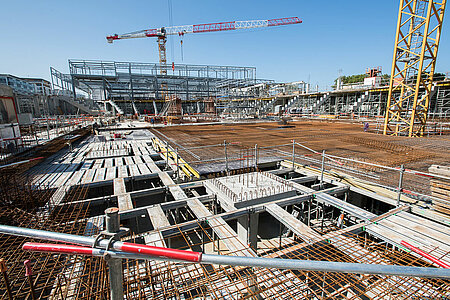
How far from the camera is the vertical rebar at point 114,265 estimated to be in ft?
5.20

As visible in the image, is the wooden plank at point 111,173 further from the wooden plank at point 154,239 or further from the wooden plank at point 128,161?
the wooden plank at point 154,239

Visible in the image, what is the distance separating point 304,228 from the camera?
466 cm

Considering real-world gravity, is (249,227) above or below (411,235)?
below

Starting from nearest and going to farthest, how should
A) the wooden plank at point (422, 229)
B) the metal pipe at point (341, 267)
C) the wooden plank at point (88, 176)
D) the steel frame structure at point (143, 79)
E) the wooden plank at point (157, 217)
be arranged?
1. the metal pipe at point (341, 267)
2. the wooden plank at point (422, 229)
3. the wooden plank at point (157, 217)
4. the wooden plank at point (88, 176)
5. the steel frame structure at point (143, 79)

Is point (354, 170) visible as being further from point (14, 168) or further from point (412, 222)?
point (14, 168)

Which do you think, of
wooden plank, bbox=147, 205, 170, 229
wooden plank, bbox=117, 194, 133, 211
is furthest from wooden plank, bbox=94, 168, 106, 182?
wooden plank, bbox=147, 205, 170, 229

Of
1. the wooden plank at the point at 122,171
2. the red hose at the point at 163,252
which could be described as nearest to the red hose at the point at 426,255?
the red hose at the point at 163,252

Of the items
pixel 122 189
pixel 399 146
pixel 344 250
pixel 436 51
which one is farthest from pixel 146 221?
pixel 436 51

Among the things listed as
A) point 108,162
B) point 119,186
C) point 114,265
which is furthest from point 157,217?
point 108,162

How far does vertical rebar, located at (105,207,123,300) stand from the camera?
1585 millimetres

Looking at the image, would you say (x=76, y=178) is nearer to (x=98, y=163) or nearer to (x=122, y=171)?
(x=122, y=171)

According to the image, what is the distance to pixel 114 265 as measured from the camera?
1.60m

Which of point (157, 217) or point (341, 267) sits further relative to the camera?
point (157, 217)

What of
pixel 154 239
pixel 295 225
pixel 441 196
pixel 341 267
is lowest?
pixel 295 225
